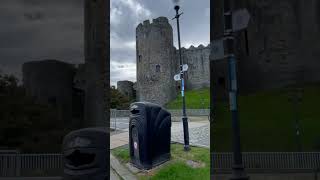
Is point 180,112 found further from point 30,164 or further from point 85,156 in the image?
point 85,156

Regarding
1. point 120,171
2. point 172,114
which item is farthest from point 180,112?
point 120,171

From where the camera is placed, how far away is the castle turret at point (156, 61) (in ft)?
26.6

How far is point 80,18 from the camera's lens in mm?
6215

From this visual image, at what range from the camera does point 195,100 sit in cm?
994

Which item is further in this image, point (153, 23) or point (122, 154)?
point (122, 154)

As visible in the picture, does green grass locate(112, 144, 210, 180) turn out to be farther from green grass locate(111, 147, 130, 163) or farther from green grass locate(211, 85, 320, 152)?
green grass locate(111, 147, 130, 163)

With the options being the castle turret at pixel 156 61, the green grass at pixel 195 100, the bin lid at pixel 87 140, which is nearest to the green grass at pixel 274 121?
the bin lid at pixel 87 140

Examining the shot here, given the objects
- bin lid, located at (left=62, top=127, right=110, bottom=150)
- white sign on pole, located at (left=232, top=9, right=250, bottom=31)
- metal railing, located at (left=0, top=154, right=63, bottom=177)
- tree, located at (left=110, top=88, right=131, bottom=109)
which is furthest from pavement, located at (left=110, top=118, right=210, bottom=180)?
tree, located at (left=110, top=88, right=131, bottom=109)

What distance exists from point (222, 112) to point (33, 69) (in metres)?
2.65

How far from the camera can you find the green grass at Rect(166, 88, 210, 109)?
9.63 metres

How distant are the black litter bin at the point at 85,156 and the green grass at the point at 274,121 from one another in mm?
1887

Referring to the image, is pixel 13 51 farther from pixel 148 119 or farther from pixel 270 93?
pixel 270 93

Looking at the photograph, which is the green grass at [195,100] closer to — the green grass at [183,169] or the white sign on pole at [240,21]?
the green grass at [183,169]

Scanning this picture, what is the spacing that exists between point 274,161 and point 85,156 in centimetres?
283
